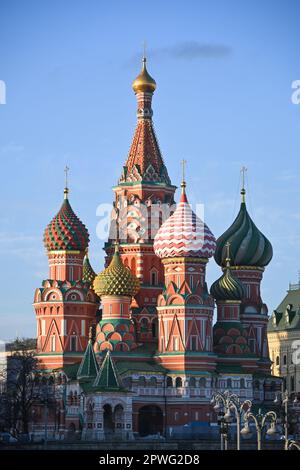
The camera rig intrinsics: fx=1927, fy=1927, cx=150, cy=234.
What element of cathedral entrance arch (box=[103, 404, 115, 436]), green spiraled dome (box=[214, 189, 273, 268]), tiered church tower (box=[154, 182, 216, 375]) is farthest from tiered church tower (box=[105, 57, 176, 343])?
cathedral entrance arch (box=[103, 404, 115, 436])

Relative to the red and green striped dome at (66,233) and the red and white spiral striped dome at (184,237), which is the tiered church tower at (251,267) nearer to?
the red and white spiral striped dome at (184,237)

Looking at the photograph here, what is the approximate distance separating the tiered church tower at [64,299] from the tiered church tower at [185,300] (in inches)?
225

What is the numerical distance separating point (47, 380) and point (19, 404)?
3397 millimetres

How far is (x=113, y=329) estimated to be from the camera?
118562 mm

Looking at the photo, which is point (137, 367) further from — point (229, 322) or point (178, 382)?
point (229, 322)

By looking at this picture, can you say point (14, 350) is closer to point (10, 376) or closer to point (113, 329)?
point (10, 376)

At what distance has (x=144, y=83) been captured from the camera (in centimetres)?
12525

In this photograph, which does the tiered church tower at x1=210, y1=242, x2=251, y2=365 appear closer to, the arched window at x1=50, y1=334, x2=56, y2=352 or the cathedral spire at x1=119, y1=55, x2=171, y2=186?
the cathedral spire at x1=119, y1=55, x2=171, y2=186

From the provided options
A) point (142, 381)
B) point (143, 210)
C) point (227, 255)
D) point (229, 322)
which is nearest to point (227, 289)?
point (229, 322)

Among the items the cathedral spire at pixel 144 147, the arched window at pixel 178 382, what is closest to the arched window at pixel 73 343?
the arched window at pixel 178 382

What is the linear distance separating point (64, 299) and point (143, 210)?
8033 mm
